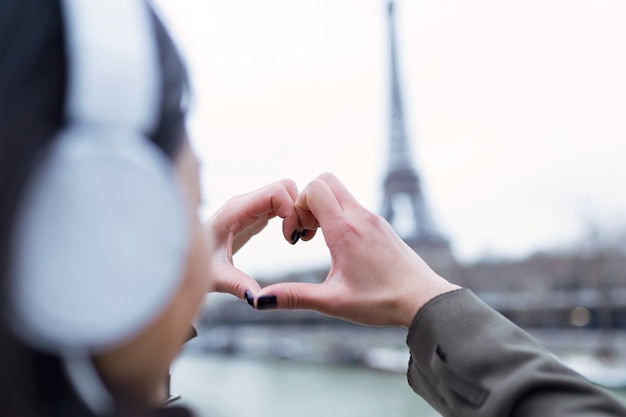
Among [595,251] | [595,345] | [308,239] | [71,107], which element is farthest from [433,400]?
[595,251]

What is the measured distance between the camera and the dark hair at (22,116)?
0.63 ft

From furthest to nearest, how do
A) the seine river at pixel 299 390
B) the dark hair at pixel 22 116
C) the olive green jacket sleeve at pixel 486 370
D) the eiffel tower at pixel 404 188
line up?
the eiffel tower at pixel 404 188
the seine river at pixel 299 390
the olive green jacket sleeve at pixel 486 370
the dark hair at pixel 22 116

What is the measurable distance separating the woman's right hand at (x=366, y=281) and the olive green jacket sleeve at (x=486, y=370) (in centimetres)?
2

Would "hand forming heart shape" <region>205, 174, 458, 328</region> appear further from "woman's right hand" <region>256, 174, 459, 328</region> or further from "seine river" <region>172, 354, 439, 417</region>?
"seine river" <region>172, 354, 439, 417</region>

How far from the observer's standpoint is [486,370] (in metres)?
0.35

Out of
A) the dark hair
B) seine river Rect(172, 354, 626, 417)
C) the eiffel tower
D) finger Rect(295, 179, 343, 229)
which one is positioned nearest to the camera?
the dark hair

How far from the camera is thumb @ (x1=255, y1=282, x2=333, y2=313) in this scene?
1.33 ft

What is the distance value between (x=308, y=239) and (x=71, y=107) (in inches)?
13.5

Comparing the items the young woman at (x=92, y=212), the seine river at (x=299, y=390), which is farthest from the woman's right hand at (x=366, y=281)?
the seine river at (x=299, y=390)

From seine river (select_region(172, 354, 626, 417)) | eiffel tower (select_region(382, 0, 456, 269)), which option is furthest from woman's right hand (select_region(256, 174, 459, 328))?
eiffel tower (select_region(382, 0, 456, 269))

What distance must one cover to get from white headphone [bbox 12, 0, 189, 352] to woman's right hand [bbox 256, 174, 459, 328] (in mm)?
201

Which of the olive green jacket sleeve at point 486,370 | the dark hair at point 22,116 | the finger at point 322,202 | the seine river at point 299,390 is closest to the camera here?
the dark hair at point 22,116

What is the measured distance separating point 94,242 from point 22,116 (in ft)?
0.15

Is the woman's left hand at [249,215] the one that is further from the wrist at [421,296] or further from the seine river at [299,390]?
the seine river at [299,390]
